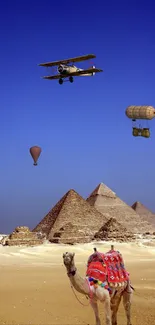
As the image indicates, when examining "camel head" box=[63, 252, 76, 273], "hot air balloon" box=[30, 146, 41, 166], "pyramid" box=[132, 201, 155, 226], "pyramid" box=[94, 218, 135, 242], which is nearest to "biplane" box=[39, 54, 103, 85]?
"hot air balloon" box=[30, 146, 41, 166]

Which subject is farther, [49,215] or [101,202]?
[101,202]

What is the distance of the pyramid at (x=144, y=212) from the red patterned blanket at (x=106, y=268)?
81919 millimetres

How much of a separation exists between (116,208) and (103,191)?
358 cm

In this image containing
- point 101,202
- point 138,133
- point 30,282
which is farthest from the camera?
point 101,202

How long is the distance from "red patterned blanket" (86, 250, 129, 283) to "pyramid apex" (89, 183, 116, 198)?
242 feet

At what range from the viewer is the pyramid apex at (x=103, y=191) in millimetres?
84338

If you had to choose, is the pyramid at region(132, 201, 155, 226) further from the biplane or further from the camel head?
the camel head

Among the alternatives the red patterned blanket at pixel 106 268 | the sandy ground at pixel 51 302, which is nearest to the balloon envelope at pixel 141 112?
the sandy ground at pixel 51 302

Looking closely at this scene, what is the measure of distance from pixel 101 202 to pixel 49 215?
13484 millimetres

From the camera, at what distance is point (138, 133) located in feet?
110

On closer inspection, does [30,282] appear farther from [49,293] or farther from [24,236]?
[24,236]

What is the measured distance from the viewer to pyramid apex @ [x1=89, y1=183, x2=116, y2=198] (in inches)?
3320

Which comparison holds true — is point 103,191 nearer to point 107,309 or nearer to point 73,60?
point 73,60

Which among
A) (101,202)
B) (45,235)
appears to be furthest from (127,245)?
(101,202)
